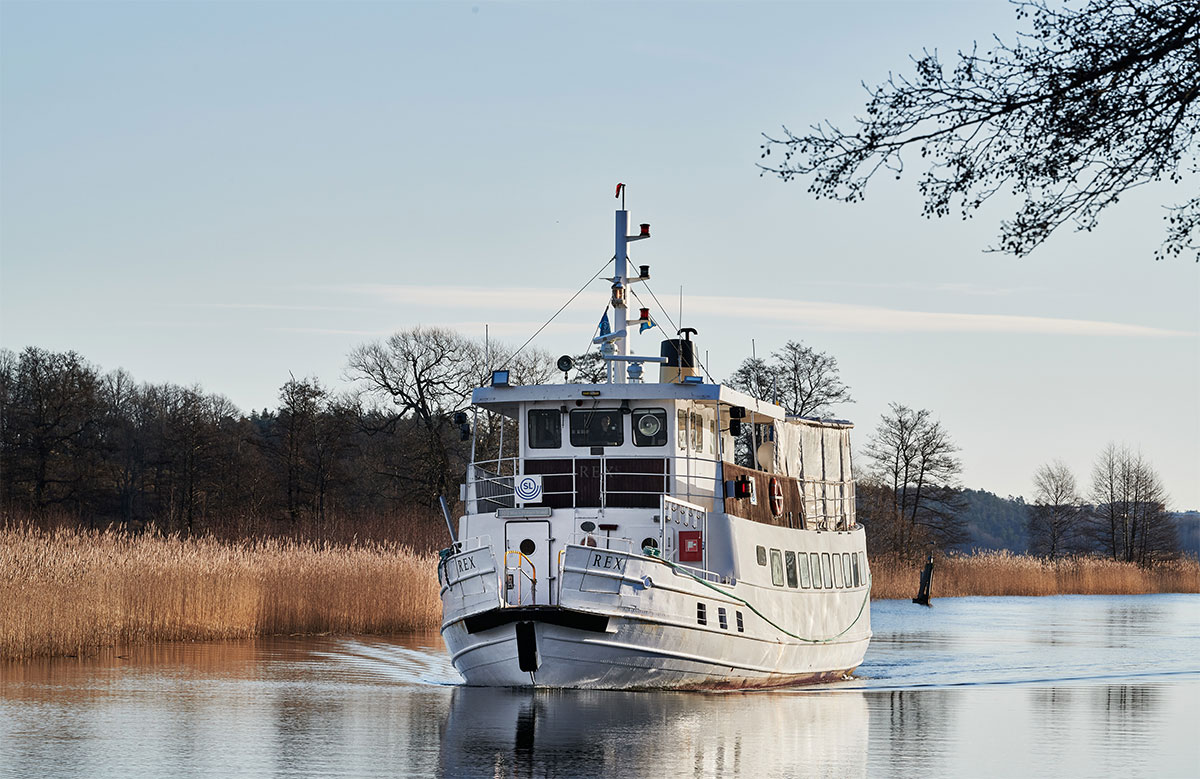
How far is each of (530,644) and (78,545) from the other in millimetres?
11571

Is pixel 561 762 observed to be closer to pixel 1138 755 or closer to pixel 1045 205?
pixel 1138 755

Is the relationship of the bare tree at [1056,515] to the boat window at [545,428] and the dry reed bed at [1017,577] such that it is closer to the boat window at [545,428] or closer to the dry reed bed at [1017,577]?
the dry reed bed at [1017,577]

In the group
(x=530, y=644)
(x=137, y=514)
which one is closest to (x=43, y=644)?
(x=530, y=644)

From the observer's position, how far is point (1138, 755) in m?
15.1

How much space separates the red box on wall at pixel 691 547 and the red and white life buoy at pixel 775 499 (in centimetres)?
374

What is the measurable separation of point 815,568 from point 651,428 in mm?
4736

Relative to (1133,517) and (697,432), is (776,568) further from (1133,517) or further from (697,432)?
(1133,517)

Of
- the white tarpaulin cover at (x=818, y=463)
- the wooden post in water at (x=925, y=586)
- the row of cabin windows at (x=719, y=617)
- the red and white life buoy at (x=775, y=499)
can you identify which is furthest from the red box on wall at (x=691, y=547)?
the wooden post in water at (x=925, y=586)

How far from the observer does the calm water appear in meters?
14.0

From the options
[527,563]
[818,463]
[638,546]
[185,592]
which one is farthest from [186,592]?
[818,463]

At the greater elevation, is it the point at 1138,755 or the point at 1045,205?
the point at 1045,205

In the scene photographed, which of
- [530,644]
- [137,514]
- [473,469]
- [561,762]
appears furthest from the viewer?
[137,514]

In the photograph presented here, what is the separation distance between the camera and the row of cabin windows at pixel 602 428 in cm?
2277

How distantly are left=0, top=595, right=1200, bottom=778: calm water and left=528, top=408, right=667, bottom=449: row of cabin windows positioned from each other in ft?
12.9
